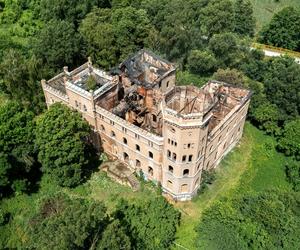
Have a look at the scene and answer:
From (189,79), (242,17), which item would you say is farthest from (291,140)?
(242,17)

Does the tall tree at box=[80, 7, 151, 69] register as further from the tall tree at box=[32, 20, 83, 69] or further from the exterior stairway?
the exterior stairway

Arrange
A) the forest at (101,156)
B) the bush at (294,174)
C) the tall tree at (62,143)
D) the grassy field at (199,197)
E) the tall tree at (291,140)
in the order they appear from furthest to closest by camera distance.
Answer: the tall tree at (291,140) → the bush at (294,174) → the grassy field at (199,197) → the tall tree at (62,143) → the forest at (101,156)

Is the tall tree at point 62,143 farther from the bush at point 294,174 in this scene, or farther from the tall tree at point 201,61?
the bush at point 294,174

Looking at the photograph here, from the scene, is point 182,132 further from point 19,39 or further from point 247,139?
point 19,39

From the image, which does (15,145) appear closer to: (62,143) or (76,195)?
(62,143)

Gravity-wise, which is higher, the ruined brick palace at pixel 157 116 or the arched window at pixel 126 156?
the ruined brick palace at pixel 157 116

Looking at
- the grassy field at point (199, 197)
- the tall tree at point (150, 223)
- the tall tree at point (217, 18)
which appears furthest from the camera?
the tall tree at point (217, 18)

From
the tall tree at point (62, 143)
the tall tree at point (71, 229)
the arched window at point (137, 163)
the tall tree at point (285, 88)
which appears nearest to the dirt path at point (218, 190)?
the arched window at point (137, 163)

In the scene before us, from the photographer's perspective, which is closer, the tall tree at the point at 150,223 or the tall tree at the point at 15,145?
the tall tree at the point at 150,223
